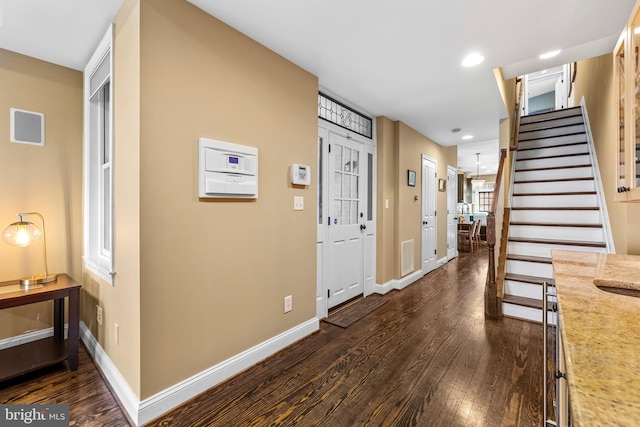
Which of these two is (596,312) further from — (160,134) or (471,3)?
(160,134)

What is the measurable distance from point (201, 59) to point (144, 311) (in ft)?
5.10

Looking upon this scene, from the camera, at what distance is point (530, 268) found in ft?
10.6

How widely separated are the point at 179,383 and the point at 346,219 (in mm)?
2253

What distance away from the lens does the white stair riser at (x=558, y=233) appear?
10.7 ft

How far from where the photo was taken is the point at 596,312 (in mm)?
846

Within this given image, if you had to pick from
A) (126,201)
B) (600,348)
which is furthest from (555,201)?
(126,201)

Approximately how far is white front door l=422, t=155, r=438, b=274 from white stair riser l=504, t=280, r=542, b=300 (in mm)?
1672

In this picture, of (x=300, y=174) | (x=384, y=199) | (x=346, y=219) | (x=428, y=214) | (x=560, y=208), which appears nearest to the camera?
(x=300, y=174)

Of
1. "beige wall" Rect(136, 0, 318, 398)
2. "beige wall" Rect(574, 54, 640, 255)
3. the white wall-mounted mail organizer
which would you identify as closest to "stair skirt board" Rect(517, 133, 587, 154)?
"beige wall" Rect(574, 54, 640, 255)

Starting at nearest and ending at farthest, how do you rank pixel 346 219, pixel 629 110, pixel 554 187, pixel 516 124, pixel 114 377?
pixel 629 110 < pixel 114 377 < pixel 346 219 < pixel 554 187 < pixel 516 124

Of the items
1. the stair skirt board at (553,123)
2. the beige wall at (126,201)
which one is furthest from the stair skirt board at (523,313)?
the stair skirt board at (553,123)

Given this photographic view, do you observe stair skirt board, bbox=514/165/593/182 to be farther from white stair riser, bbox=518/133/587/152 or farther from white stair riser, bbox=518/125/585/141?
white stair riser, bbox=518/125/585/141

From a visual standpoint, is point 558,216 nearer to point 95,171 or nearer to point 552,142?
point 552,142

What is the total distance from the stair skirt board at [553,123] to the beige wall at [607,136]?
1.02 feet
